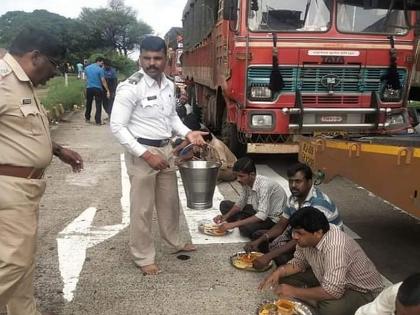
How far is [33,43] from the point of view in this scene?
2.65m

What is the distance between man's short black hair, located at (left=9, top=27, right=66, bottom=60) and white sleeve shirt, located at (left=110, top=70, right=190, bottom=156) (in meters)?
1.01

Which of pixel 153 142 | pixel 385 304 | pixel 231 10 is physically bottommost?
pixel 385 304

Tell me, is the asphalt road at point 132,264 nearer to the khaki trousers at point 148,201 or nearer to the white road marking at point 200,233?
the white road marking at point 200,233

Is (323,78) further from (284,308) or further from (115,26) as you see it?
(115,26)

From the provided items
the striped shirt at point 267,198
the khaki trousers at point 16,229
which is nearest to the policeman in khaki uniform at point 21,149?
the khaki trousers at point 16,229

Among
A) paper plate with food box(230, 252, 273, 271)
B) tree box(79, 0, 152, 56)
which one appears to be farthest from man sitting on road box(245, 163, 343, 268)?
tree box(79, 0, 152, 56)

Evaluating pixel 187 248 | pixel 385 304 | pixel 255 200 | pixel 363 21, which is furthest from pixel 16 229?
pixel 363 21

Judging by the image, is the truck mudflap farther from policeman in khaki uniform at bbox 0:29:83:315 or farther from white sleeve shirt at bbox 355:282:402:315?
policeman in khaki uniform at bbox 0:29:83:315

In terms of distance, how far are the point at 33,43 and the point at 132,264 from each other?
6.94ft

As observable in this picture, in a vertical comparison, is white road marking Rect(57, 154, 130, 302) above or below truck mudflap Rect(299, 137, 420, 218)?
below

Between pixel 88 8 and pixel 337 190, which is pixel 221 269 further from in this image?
pixel 88 8

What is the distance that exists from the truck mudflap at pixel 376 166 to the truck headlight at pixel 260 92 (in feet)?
6.97

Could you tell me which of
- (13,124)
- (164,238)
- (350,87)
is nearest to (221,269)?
(164,238)

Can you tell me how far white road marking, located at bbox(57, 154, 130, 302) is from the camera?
3.89 meters
